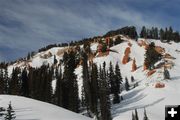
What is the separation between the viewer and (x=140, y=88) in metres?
140

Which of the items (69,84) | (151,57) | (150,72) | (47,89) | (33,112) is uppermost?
(151,57)

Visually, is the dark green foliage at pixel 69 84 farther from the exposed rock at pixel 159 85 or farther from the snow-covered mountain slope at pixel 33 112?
the snow-covered mountain slope at pixel 33 112

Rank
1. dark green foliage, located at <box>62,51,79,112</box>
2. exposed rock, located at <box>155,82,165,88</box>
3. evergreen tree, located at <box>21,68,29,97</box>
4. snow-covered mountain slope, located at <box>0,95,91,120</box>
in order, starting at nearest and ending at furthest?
snow-covered mountain slope, located at <box>0,95,91,120</box>
dark green foliage, located at <box>62,51,79,112</box>
evergreen tree, located at <box>21,68,29,97</box>
exposed rock, located at <box>155,82,165,88</box>

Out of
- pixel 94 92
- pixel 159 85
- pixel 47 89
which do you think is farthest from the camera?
pixel 159 85

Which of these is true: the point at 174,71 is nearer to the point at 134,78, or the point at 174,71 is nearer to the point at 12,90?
the point at 134,78

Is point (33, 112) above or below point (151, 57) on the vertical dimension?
below

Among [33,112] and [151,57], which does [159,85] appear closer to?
[151,57]

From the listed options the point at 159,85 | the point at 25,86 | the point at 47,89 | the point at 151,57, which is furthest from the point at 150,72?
the point at 25,86

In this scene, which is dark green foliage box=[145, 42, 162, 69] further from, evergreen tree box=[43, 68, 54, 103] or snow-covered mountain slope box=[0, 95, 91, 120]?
Answer: snow-covered mountain slope box=[0, 95, 91, 120]

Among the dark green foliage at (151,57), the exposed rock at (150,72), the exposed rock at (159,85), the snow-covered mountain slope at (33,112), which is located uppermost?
the dark green foliage at (151,57)

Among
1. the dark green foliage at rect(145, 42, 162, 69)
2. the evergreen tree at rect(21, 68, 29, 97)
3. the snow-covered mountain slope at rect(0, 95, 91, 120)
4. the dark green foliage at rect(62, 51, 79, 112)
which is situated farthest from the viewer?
the dark green foliage at rect(145, 42, 162, 69)

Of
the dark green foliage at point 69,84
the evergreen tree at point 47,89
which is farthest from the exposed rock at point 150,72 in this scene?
the dark green foliage at point 69,84

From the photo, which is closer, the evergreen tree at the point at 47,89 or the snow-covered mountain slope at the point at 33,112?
the snow-covered mountain slope at the point at 33,112

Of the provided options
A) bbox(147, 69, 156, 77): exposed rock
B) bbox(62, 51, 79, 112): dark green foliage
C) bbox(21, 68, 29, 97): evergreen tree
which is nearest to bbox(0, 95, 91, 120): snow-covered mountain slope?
bbox(62, 51, 79, 112): dark green foliage
